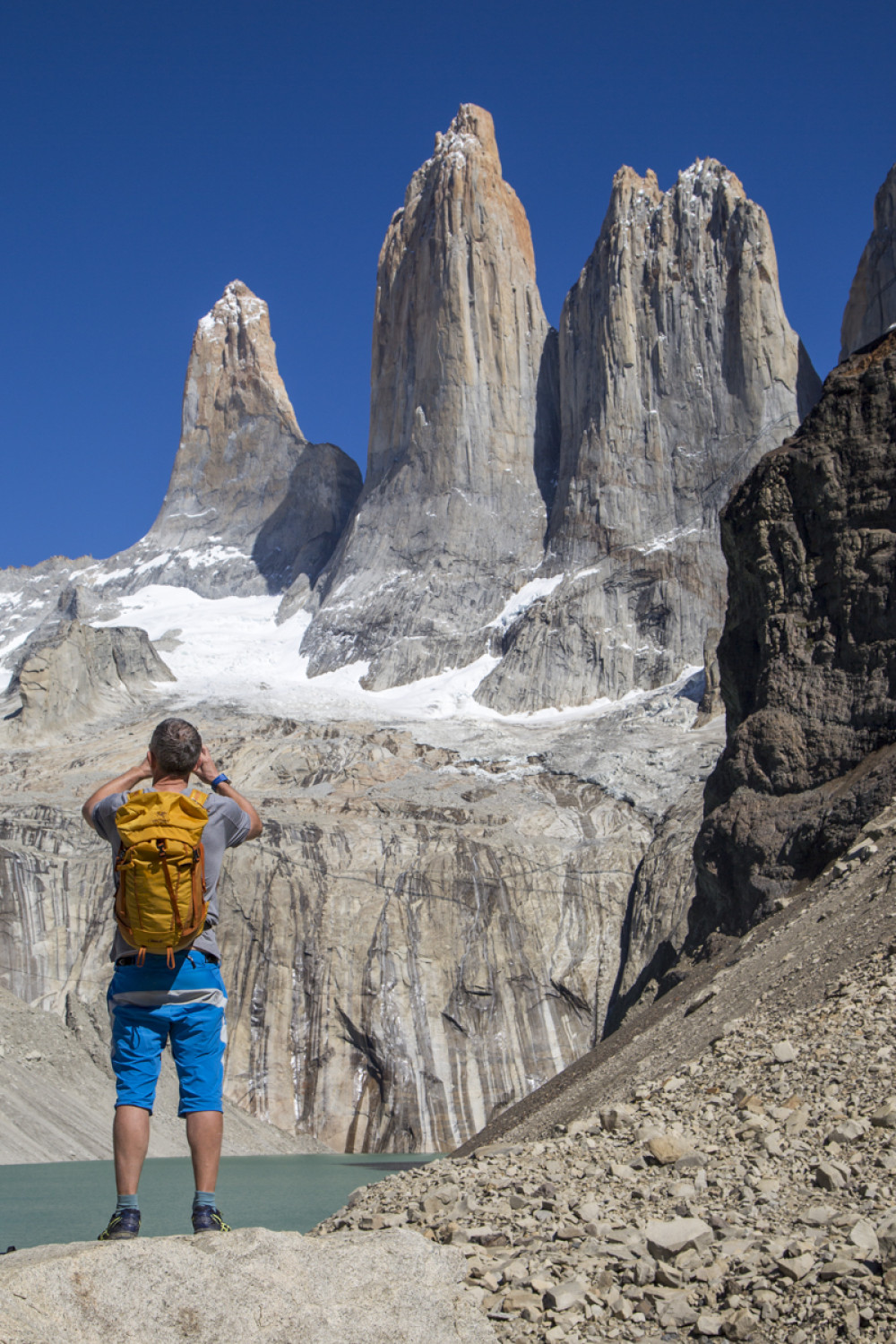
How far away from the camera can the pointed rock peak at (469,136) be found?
276ft

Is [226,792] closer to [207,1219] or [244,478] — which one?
[207,1219]

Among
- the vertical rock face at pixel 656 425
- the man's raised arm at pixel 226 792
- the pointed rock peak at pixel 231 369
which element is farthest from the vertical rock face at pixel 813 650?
the pointed rock peak at pixel 231 369

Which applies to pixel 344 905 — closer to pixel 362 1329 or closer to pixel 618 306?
pixel 362 1329

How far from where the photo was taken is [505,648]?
7262 centimetres

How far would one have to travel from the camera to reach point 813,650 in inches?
648

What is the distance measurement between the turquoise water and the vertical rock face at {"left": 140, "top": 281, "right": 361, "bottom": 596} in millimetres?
68509

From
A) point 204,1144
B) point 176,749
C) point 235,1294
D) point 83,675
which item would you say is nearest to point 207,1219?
point 204,1144

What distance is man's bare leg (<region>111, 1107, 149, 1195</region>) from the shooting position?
4.42 metres

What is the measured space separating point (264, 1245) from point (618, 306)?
74912 mm

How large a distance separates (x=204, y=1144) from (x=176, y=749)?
1.50 meters

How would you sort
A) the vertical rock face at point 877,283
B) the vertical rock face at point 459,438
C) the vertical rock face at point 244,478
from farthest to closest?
→ the vertical rock face at point 244,478, the vertical rock face at point 459,438, the vertical rock face at point 877,283

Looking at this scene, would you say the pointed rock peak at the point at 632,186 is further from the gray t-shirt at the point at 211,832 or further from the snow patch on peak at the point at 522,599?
the gray t-shirt at the point at 211,832

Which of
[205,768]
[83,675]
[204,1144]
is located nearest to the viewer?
[204,1144]

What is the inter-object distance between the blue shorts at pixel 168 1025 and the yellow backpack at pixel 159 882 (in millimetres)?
100
